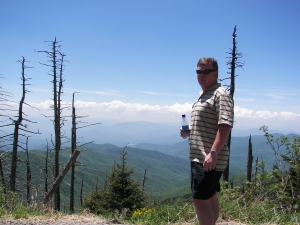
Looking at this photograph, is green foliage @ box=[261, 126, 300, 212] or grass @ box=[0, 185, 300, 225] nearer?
grass @ box=[0, 185, 300, 225]

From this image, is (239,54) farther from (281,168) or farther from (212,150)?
(212,150)

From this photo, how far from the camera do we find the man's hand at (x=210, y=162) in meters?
2.58

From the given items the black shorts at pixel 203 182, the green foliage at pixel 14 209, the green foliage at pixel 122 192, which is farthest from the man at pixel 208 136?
the green foliage at pixel 122 192

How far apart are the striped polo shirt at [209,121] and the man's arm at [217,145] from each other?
0.31 ft

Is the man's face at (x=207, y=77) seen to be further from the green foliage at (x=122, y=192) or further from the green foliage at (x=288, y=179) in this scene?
the green foliage at (x=122, y=192)

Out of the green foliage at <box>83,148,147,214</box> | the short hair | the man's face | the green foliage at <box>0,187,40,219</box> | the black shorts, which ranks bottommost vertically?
the green foliage at <box>83,148,147,214</box>

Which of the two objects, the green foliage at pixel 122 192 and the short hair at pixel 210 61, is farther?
the green foliage at pixel 122 192

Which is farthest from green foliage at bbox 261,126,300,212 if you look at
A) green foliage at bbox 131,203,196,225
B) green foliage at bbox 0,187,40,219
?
green foliage at bbox 0,187,40,219

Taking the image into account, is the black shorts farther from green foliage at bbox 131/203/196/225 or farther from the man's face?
green foliage at bbox 131/203/196/225

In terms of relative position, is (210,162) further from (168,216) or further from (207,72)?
(168,216)

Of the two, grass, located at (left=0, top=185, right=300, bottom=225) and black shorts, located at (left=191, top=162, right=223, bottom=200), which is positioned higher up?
black shorts, located at (left=191, top=162, right=223, bottom=200)

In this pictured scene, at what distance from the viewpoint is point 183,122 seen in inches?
140

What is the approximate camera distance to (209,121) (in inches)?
110

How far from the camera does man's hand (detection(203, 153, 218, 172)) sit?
2578mm
